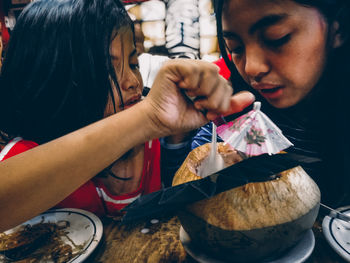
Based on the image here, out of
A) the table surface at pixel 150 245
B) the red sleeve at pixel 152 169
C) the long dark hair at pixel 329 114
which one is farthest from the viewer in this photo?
the red sleeve at pixel 152 169

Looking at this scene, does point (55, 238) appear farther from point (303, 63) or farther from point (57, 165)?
point (303, 63)

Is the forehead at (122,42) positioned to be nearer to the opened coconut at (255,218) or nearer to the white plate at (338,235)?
the opened coconut at (255,218)

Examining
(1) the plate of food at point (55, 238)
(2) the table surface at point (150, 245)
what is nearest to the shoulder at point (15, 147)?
(1) the plate of food at point (55, 238)

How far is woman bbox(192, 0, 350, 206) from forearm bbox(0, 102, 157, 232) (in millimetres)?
509

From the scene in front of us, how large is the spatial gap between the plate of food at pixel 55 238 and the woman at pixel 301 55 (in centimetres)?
70

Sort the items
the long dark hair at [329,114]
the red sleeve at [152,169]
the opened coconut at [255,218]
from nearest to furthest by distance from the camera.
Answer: the opened coconut at [255,218] → the long dark hair at [329,114] → the red sleeve at [152,169]

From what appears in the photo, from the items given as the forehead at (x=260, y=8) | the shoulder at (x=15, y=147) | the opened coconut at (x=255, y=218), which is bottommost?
the shoulder at (x=15, y=147)

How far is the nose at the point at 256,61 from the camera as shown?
81 centimetres

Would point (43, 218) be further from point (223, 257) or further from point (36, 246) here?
point (223, 257)

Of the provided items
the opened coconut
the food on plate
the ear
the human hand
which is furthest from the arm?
the ear

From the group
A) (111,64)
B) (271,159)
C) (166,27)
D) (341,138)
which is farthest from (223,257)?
(166,27)

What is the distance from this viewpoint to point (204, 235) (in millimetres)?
514

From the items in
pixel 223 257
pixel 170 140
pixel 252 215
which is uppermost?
pixel 252 215

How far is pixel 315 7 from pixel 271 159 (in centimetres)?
63
